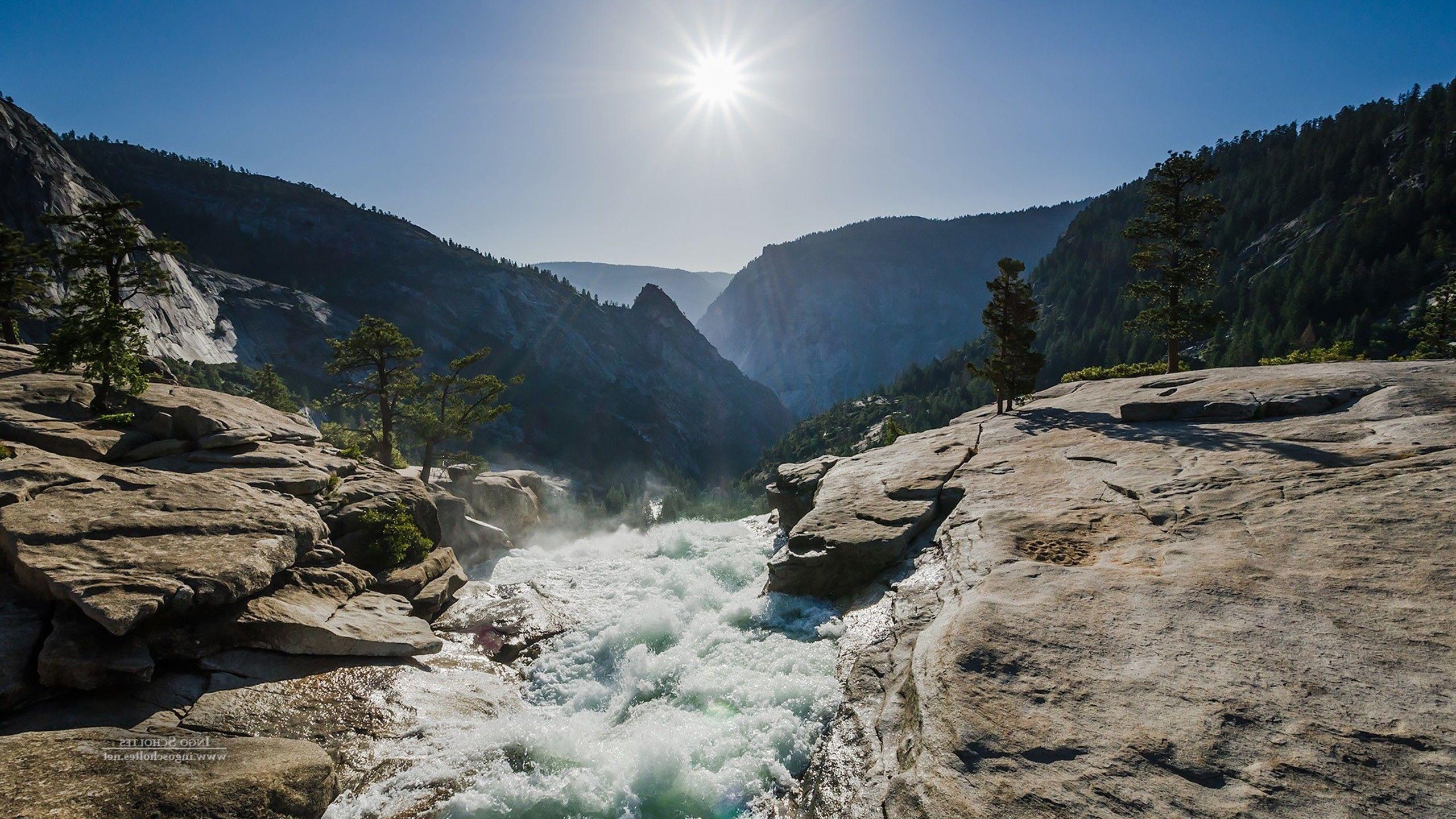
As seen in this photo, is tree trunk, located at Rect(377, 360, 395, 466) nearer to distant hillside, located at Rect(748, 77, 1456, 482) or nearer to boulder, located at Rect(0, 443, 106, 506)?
boulder, located at Rect(0, 443, 106, 506)

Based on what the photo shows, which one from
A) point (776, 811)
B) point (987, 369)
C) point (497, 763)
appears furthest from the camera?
point (987, 369)

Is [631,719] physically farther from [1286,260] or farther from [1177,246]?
[1286,260]

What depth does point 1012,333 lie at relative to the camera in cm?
2850

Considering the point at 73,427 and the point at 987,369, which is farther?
the point at 987,369

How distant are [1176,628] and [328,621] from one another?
18113 mm

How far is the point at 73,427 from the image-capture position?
602 inches

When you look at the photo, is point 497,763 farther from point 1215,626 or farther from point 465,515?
point 465,515

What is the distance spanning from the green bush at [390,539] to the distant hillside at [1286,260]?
9833 centimetres

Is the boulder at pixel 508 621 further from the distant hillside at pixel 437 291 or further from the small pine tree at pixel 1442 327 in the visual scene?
the distant hillside at pixel 437 291

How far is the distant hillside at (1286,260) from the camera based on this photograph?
293ft

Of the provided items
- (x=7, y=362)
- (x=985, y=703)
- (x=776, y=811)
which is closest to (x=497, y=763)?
(x=776, y=811)

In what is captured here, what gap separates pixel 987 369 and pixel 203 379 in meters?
117

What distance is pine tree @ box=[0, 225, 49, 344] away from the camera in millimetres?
23094

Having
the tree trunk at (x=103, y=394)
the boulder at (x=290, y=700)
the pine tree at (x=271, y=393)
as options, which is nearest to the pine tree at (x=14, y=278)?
the tree trunk at (x=103, y=394)
